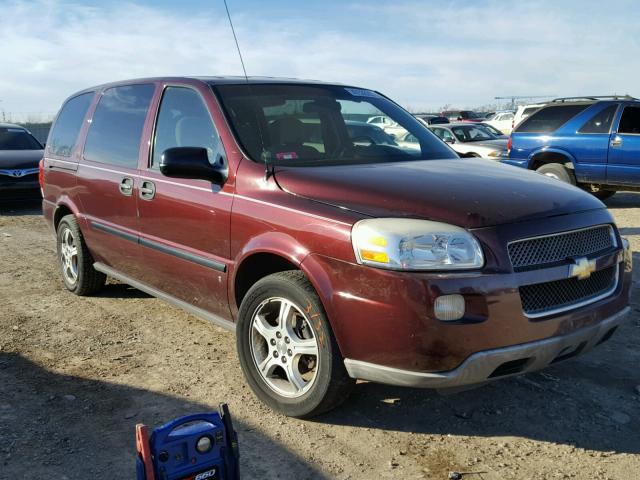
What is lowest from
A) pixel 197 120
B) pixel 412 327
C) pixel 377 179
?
pixel 412 327

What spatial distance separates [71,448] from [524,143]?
380 inches

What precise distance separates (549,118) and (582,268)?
8.60m

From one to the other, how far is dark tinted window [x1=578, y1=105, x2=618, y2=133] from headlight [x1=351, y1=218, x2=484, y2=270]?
868cm

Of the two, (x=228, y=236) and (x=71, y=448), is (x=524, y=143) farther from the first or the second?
(x=71, y=448)

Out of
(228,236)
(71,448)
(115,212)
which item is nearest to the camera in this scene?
(71,448)

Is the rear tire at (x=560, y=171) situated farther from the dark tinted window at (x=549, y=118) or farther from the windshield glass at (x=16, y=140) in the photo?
the windshield glass at (x=16, y=140)

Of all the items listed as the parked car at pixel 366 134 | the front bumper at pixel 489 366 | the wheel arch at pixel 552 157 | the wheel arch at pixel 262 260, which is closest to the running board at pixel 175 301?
the wheel arch at pixel 262 260

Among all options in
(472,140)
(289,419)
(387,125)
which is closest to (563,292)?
(289,419)

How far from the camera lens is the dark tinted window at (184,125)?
149 inches

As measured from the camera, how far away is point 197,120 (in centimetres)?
393

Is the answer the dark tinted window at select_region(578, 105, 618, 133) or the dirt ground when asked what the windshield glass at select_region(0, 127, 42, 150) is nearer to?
the dirt ground

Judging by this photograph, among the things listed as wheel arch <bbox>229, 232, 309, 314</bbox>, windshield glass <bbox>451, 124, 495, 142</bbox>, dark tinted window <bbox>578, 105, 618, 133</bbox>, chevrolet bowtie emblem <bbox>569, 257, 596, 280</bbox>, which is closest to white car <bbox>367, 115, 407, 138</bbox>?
wheel arch <bbox>229, 232, 309, 314</bbox>

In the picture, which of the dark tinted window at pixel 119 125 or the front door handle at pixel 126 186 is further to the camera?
the dark tinted window at pixel 119 125

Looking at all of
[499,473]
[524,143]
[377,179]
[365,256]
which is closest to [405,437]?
[499,473]
